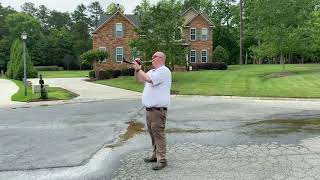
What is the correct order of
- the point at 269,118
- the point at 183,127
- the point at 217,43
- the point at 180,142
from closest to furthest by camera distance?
the point at 180,142, the point at 183,127, the point at 269,118, the point at 217,43

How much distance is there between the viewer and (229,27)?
71.3 m

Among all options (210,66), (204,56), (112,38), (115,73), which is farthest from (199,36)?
(115,73)

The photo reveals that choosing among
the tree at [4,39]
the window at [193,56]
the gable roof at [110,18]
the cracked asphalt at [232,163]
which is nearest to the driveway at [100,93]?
the cracked asphalt at [232,163]

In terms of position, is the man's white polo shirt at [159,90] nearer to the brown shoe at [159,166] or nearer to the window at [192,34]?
the brown shoe at [159,166]

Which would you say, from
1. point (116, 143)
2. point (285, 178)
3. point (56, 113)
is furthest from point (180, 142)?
point (56, 113)

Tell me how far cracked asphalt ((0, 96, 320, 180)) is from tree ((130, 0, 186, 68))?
16.9 m

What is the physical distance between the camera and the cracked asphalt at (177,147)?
7199 millimetres

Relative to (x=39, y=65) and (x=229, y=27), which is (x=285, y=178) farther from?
(x=39, y=65)

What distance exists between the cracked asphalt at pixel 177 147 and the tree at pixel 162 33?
55.4ft

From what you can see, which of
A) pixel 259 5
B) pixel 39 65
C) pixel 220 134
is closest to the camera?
pixel 220 134

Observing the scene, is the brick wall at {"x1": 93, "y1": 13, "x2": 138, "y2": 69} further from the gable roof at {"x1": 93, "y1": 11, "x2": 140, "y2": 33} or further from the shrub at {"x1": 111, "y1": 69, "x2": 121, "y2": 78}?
the shrub at {"x1": 111, "y1": 69, "x2": 121, "y2": 78}

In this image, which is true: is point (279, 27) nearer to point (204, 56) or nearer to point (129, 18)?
point (204, 56)

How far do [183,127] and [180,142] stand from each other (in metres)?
2.32

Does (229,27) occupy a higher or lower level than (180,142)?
higher
